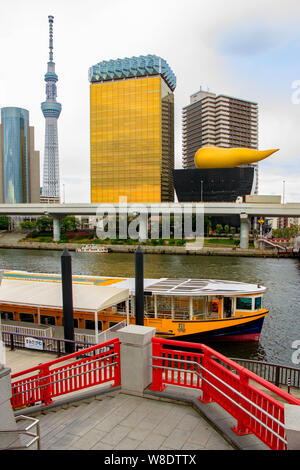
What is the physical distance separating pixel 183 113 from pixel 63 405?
18429 centimetres

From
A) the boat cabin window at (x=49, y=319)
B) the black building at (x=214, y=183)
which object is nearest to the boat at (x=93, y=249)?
the black building at (x=214, y=183)

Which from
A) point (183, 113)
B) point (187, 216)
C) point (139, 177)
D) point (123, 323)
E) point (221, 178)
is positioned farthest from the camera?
point (183, 113)

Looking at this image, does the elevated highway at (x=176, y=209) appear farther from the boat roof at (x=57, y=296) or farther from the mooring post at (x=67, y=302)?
the mooring post at (x=67, y=302)

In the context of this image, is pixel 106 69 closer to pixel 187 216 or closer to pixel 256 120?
pixel 256 120

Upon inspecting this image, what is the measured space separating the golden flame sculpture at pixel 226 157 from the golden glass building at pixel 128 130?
34359mm

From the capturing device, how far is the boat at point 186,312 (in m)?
17.2

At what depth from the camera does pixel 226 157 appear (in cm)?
10306

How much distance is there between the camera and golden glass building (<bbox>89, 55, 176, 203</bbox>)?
454 feet

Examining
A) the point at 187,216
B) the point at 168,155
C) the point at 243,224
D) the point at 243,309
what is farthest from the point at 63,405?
the point at 168,155

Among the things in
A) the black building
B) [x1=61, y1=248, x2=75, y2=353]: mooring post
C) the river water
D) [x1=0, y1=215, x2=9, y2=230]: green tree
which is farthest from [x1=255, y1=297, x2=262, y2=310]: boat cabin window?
[x1=0, y1=215, x2=9, y2=230]: green tree

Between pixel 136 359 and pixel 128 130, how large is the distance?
5547 inches

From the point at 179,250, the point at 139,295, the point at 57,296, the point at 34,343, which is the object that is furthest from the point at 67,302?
the point at 179,250

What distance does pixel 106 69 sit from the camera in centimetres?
15250

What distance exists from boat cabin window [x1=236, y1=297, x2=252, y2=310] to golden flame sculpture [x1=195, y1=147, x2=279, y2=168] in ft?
284
